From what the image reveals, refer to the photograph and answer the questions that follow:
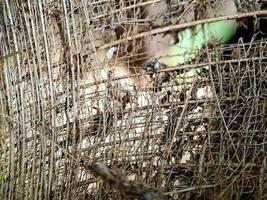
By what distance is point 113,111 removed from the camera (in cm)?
305

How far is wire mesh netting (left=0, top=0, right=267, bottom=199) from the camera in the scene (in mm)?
2793

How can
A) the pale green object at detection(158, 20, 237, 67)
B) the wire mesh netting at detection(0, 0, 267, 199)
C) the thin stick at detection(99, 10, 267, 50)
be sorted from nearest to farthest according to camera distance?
the wire mesh netting at detection(0, 0, 267, 199) < the thin stick at detection(99, 10, 267, 50) < the pale green object at detection(158, 20, 237, 67)

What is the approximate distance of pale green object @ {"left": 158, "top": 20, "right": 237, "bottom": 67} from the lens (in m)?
3.64

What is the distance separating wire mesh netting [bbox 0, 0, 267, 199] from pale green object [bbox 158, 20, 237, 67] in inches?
12.8

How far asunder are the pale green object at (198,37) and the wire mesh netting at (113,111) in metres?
0.33

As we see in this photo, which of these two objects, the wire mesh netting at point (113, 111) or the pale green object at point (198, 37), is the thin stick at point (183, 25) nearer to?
the wire mesh netting at point (113, 111)

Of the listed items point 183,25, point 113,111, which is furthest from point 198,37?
point 113,111

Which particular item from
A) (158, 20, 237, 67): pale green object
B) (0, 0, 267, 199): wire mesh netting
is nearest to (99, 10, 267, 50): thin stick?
(0, 0, 267, 199): wire mesh netting

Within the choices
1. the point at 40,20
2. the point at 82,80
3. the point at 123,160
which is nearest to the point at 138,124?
the point at 123,160

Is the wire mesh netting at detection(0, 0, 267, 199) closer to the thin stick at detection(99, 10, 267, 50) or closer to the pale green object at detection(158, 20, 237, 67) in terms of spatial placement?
the thin stick at detection(99, 10, 267, 50)

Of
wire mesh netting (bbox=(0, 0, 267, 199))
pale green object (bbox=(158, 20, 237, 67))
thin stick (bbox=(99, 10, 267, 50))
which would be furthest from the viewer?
pale green object (bbox=(158, 20, 237, 67))

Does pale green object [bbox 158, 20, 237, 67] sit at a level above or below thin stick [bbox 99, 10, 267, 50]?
below

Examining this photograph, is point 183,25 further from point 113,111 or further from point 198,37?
point 113,111

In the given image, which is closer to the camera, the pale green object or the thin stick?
the thin stick
